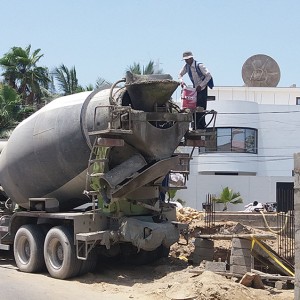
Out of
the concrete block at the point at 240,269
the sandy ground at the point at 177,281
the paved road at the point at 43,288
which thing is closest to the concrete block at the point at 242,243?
the concrete block at the point at 240,269

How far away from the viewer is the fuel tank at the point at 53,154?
39.7 ft

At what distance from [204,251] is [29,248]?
360cm

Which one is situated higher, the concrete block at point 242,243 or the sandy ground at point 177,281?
the concrete block at point 242,243

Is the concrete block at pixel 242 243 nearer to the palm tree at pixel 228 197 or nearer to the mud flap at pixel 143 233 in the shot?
the mud flap at pixel 143 233

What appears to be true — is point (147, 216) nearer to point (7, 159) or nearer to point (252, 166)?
point (7, 159)

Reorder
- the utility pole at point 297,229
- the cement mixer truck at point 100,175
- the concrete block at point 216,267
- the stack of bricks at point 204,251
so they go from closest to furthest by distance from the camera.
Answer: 1. the utility pole at point 297,229
2. the concrete block at point 216,267
3. the cement mixer truck at point 100,175
4. the stack of bricks at point 204,251

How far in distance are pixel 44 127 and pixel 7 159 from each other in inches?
62.6

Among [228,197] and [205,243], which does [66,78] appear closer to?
[228,197]

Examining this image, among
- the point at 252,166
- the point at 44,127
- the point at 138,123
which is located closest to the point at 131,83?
the point at 138,123

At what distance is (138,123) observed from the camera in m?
11.2

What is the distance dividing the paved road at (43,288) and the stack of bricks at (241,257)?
6.29 feet

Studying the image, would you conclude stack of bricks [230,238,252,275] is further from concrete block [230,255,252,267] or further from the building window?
the building window

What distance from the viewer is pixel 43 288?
35.2 feet

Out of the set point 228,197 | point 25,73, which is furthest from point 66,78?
point 228,197
